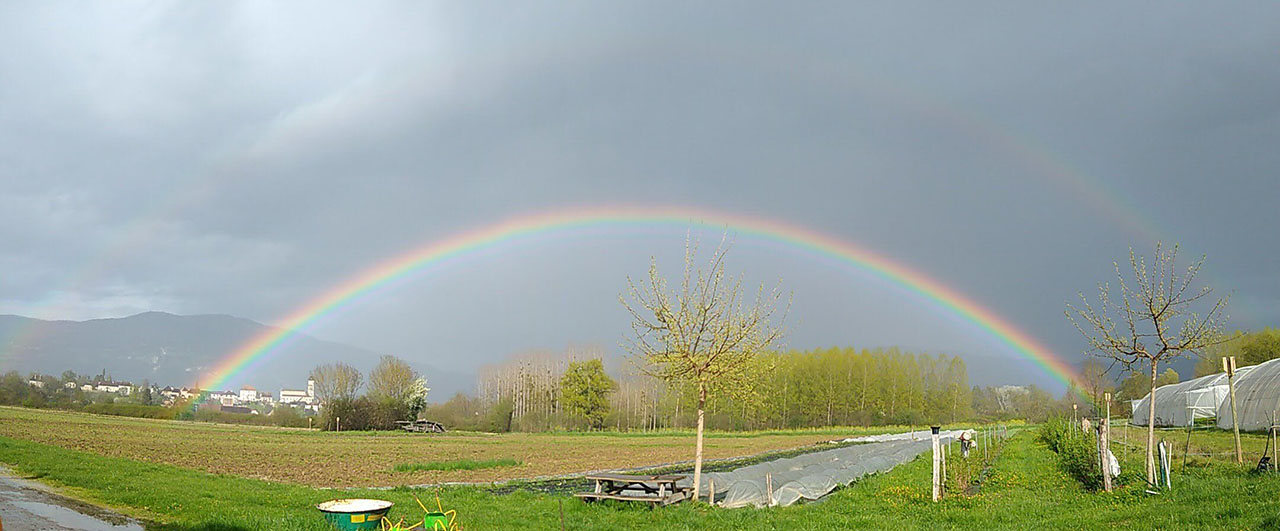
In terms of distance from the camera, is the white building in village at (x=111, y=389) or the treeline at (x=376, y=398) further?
the white building in village at (x=111, y=389)

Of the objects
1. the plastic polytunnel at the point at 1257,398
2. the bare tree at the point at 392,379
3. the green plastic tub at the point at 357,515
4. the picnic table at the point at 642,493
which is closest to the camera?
the green plastic tub at the point at 357,515

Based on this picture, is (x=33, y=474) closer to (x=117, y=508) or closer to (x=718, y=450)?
(x=117, y=508)

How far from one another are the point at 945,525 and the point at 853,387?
10053cm

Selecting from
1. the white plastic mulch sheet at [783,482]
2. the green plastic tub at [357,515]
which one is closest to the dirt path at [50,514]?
the green plastic tub at [357,515]

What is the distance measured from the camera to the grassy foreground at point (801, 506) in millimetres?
12445

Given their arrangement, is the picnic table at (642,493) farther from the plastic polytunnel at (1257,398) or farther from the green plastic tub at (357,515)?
the plastic polytunnel at (1257,398)

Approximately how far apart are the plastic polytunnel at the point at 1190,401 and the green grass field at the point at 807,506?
36.9 metres

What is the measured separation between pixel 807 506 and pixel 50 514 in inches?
586

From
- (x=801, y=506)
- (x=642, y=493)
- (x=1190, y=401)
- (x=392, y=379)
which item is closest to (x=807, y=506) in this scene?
(x=801, y=506)

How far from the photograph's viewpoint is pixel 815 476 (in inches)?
786

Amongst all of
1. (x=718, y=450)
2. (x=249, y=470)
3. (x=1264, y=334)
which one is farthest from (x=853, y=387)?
(x=249, y=470)

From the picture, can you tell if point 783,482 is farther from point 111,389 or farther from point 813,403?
point 111,389

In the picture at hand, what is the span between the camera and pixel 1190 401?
53.6m

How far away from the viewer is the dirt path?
13391 mm
